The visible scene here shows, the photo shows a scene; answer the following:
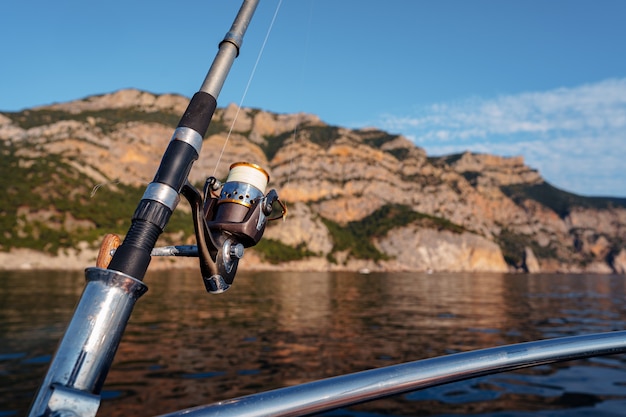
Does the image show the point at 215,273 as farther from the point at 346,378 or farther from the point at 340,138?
the point at 340,138

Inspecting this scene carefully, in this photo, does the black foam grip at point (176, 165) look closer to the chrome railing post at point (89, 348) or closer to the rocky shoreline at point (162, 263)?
the chrome railing post at point (89, 348)

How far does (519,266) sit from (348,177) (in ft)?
254

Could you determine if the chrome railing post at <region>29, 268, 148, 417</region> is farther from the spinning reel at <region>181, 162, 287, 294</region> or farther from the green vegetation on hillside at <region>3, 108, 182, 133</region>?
the green vegetation on hillside at <region>3, 108, 182, 133</region>

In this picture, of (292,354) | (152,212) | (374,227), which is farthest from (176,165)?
(374,227)

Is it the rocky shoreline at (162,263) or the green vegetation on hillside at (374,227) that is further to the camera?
the green vegetation on hillside at (374,227)

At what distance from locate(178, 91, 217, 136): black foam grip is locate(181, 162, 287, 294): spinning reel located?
311 millimetres

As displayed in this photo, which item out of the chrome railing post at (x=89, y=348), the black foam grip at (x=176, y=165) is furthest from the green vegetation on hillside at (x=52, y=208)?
the chrome railing post at (x=89, y=348)

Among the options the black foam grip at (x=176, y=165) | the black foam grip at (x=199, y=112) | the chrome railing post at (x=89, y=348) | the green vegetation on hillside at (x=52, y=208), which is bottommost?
the chrome railing post at (x=89, y=348)

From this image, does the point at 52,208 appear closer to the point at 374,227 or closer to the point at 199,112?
the point at 374,227

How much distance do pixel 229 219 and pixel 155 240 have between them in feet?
2.46

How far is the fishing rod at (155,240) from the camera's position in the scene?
1306mm

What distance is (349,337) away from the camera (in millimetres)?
15305

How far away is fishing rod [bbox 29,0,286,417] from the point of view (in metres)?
1.31

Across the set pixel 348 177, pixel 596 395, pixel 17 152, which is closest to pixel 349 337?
pixel 596 395
